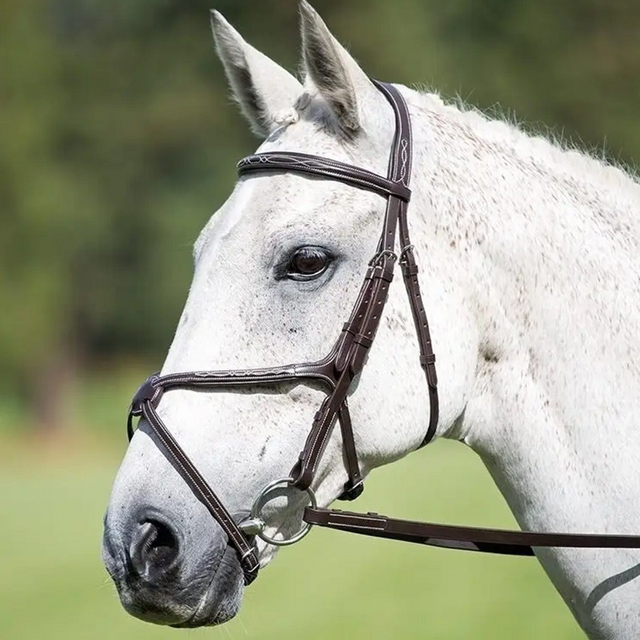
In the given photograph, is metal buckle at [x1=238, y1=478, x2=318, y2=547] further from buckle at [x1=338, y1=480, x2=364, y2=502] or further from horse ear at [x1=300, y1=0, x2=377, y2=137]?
horse ear at [x1=300, y1=0, x2=377, y2=137]

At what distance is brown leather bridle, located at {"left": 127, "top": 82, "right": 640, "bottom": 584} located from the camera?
2.39 metres

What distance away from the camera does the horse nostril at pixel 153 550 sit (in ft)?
7.59

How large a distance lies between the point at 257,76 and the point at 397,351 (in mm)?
937

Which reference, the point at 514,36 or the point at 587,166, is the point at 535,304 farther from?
the point at 514,36

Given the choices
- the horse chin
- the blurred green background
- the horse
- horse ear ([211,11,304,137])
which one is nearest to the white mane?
the horse

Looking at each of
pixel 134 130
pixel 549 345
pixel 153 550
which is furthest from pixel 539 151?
pixel 134 130

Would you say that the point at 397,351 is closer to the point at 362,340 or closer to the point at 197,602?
the point at 362,340

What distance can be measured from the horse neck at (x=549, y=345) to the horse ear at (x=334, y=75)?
217 mm

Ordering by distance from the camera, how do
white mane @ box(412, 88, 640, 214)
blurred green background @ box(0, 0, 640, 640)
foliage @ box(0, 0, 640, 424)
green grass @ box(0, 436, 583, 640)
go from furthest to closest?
foliage @ box(0, 0, 640, 424) → blurred green background @ box(0, 0, 640, 640) → green grass @ box(0, 436, 583, 640) → white mane @ box(412, 88, 640, 214)

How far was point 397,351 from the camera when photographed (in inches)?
99.2

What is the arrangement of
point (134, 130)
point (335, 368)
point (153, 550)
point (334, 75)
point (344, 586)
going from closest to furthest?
point (153, 550)
point (335, 368)
point (334, 75)
point (344, 586)
point (134, 130)

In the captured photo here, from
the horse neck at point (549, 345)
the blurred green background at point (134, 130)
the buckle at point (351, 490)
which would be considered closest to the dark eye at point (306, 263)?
the horse neck at point (549, 345)

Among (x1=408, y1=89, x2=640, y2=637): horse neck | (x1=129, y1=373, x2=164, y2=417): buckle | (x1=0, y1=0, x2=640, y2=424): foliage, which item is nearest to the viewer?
(x1=129, y1=373, x2=164, y2=417): buckle

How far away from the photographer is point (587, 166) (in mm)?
2859
